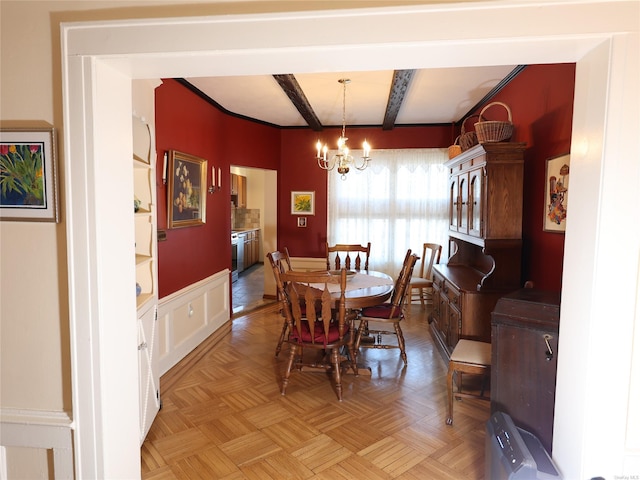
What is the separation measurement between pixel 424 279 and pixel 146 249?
3.88 m

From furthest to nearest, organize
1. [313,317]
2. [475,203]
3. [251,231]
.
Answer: [251,231] < [475,203] < [313,317]

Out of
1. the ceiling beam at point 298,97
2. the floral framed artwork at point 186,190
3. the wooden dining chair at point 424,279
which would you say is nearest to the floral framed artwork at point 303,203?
the ceiling beam at point 298,97

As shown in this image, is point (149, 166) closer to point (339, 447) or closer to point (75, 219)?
point (75, 219)

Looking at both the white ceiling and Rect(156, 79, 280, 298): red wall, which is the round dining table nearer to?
Rect(156, 79, 280, 298): red wall

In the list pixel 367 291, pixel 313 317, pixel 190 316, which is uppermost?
pixel 367 291

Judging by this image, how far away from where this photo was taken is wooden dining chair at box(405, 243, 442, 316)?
16.6 ft

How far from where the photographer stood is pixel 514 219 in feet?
9.98

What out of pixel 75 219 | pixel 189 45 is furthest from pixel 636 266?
pixel 75 219

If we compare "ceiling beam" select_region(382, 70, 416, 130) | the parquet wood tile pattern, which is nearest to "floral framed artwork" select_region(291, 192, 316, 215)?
"ceiling beam" select_region(382, 70, 416, 130)

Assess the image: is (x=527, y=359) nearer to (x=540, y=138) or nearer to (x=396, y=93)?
(x=540, y=138)

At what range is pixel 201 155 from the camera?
414 centimetres

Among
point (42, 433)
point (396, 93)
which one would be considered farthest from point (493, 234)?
point (42, 433)

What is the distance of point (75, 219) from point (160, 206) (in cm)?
211

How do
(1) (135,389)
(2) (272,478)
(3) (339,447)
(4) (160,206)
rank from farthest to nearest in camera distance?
(4) (160,206) → (3) (339,447) → (2) (272,478) → (1) (135,389)
